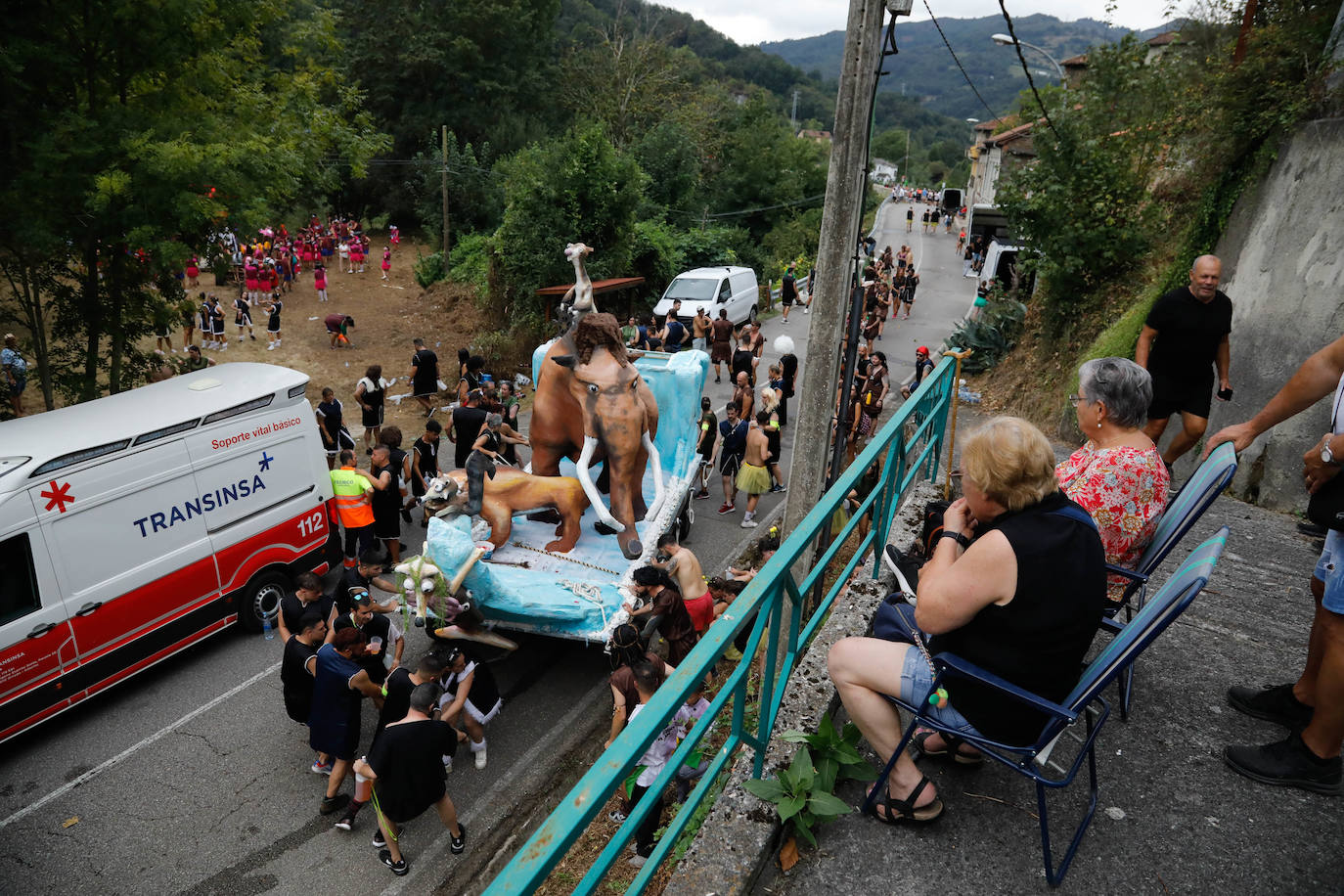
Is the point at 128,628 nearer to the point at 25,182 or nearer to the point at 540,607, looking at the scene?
the point at 540,607

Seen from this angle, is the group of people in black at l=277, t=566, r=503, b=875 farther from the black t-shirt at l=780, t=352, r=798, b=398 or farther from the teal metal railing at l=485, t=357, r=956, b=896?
the black t-shirt at l=780, t=352, r=798, b=398

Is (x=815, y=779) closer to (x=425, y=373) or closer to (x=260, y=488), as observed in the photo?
(x=260, y=488)

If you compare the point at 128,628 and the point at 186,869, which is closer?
the point at 186,869

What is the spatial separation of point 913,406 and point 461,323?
20.2 meters

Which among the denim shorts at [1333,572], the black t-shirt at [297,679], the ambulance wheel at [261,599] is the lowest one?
the ambulance wheel at [261,599]

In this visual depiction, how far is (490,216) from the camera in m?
31.1

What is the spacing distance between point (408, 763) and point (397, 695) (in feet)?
1.86

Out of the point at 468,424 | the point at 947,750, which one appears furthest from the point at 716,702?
the point at 468,424

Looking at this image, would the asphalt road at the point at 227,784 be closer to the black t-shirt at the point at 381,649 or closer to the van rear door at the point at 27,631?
the van rear door at the point at 27,631

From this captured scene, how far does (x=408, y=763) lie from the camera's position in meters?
4.61

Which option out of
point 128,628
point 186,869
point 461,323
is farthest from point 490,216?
point 186,869

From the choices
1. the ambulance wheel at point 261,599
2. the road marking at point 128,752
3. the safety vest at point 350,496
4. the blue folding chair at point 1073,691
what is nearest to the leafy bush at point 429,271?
the safety vest at point 350,496

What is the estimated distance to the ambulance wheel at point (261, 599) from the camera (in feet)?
24.5

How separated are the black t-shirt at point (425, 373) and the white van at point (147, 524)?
18.6 ft
